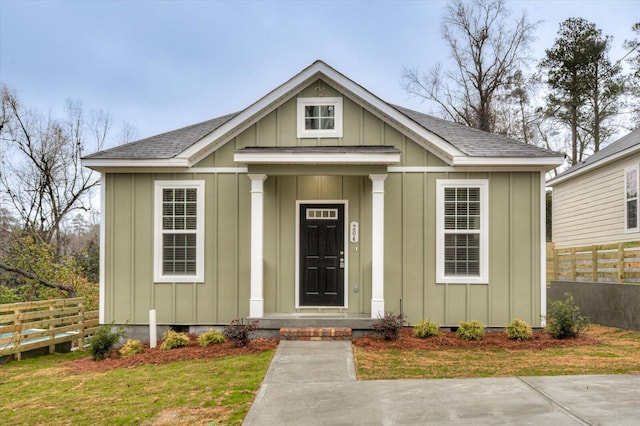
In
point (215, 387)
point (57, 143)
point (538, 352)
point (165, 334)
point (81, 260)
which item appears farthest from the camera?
point (57, 143)

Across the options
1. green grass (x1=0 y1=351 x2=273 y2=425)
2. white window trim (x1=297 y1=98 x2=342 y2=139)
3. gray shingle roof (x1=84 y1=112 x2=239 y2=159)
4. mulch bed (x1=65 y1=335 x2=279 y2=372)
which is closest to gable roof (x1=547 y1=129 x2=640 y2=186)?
white window trim (x1=297 y1=98 x2=342 y2=139)

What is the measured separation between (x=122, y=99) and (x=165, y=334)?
24181mm

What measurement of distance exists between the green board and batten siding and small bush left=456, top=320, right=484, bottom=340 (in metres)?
0.46

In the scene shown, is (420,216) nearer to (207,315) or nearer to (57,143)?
(207,315)

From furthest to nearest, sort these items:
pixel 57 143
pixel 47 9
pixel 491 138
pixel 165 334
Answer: pixel 47 9 → pixel 57 143 → pixel 491 138 → pixel 165 334

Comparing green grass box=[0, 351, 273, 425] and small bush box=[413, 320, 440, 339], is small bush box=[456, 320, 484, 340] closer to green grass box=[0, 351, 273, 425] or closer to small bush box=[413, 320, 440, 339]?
small bush box=[413, 320, 440, 339]

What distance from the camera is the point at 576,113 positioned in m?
23.2

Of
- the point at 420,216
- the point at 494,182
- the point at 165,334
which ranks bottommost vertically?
the point at 165,334

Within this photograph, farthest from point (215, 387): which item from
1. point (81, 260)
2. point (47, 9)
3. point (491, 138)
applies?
point (47, 9)

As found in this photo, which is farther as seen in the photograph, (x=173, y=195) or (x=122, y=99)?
(x=122, y=99)

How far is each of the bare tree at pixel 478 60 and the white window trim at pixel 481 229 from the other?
48.4ft

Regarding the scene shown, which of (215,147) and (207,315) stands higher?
(215,147)

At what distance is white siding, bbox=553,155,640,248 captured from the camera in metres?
13.3

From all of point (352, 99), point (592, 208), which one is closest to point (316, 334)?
point (352, 99)
